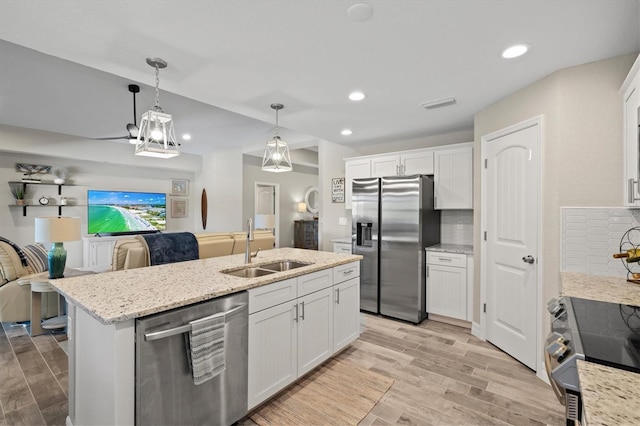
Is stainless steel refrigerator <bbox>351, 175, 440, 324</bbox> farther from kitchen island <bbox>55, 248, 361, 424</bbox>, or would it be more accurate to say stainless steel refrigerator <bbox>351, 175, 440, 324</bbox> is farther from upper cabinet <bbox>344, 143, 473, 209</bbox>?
kitchen island <bbox>55, 248, 361, 424</bbox>

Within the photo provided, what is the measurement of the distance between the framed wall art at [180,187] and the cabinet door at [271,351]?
249 inches

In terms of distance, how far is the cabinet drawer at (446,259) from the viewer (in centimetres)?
340

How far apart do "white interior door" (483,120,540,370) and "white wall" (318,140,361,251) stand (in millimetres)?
2504

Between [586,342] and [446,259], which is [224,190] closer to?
[446,259]

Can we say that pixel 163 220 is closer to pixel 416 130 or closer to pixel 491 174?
pixel 416 130

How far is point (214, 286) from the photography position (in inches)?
69.7

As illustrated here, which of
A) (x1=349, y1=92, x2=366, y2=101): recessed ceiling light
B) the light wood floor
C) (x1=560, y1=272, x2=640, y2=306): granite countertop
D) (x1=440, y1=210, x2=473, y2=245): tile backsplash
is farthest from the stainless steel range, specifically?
(x1=440, y1=210, x2=473, y2=245): tile backsplash

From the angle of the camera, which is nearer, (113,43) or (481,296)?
(113,43)

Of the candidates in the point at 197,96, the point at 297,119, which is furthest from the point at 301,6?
the point at 297,119

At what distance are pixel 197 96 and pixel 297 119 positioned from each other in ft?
3.85

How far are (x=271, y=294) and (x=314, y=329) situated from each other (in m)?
0.62

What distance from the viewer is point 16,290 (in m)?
3.30

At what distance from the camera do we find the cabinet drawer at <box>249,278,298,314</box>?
6.21 ft

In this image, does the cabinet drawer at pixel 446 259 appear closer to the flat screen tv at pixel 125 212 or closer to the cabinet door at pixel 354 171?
the cabinet door at pixel 354 171
